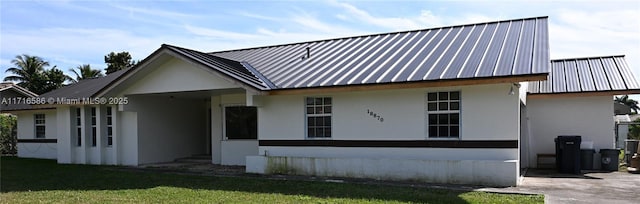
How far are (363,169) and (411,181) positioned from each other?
1.24m

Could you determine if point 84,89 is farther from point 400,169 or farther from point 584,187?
point 584,187

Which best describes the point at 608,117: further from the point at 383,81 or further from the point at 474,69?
the point at 383,81

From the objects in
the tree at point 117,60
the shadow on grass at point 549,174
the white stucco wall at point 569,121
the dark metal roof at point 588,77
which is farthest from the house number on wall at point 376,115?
the tree at point 117,60

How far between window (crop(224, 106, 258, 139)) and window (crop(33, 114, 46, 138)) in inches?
430

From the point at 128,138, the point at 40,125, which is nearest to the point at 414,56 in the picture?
the point at 128,138

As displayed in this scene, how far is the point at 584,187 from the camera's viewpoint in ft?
34.9

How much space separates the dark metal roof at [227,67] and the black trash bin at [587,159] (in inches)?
358

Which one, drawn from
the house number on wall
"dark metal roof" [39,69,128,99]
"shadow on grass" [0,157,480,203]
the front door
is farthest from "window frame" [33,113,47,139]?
the house number on wall

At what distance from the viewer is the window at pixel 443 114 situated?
38.1ft

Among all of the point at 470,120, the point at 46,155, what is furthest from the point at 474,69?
the point at 46,155

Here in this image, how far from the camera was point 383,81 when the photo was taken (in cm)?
1181

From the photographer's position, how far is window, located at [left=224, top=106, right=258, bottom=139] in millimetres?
15914

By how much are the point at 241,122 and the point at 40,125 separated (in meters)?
11.8

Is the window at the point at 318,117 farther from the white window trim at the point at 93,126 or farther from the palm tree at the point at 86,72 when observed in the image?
the palm tree at the point at 86,72
